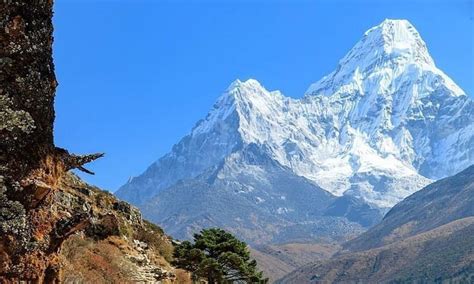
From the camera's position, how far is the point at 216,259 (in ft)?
104

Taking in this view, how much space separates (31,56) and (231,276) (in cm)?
2704

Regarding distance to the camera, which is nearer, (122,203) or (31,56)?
(31,56)

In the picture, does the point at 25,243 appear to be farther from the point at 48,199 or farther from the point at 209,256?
the point at 209,256

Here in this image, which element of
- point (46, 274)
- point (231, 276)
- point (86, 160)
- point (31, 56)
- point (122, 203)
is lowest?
point (46, 274)

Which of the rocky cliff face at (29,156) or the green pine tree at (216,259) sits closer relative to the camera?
the rocky cliff face at (29,156)

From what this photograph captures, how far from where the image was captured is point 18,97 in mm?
6785

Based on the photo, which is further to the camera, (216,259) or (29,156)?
(216,259)

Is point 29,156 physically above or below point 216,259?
below

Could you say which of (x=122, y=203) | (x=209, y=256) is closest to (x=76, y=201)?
(x=209, y=256)

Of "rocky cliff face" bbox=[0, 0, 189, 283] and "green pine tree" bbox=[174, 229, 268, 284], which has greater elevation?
"green pine tree" bbox=[174, 229, 268, 284]

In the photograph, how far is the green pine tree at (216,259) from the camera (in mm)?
31328

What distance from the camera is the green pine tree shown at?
31.3 metres

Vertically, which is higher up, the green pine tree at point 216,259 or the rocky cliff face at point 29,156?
the green pine tree at point 216,259

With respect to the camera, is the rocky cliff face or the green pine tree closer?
the rocky cliff face
